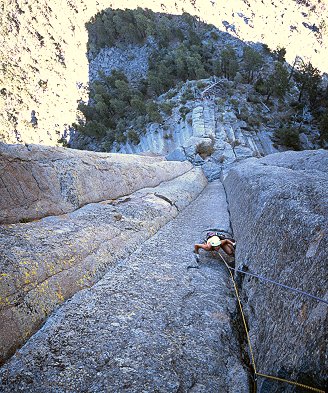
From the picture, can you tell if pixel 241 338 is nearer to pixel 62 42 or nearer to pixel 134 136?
pixel 134 136

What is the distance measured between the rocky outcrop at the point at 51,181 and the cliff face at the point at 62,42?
142ft

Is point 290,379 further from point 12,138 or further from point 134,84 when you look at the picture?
point 134,84

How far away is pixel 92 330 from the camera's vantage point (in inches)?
150

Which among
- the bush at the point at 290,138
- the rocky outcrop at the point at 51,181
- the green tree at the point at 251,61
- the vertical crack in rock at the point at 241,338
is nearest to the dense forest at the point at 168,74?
the green tree at the point at 251,61

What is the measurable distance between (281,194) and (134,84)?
5673 centimetres

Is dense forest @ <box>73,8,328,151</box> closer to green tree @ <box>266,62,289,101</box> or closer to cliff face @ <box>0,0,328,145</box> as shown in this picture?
green tree @ <box>266,62,289,101</box>

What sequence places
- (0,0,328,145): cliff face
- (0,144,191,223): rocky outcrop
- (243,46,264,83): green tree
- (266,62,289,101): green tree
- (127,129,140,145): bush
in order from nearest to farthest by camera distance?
(0,144,191,223): rocky outcrop → (266,62,289,101): green tree → (127,129,140,145): bush → (243,46,264,83): green tree → (0,0,328,145): cliff face

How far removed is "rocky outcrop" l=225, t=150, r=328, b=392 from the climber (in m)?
0.93

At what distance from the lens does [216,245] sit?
21.9 feet

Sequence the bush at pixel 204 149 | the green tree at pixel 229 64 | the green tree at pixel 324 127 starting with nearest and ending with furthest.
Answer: the bush at pixel 204 149, the green tree at pixel 324 127, the green tree at pixel 229 64

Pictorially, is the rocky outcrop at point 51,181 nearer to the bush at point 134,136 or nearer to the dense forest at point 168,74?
the dense forest at point 168,74

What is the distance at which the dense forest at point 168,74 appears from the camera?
37.3 meters

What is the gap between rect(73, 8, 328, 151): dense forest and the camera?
37344mm

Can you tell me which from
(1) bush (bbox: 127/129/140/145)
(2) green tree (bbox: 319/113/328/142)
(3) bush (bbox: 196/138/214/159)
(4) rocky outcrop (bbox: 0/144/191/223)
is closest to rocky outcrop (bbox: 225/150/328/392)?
(4) rocky outcrop (bbox: 0/144/191/223)
